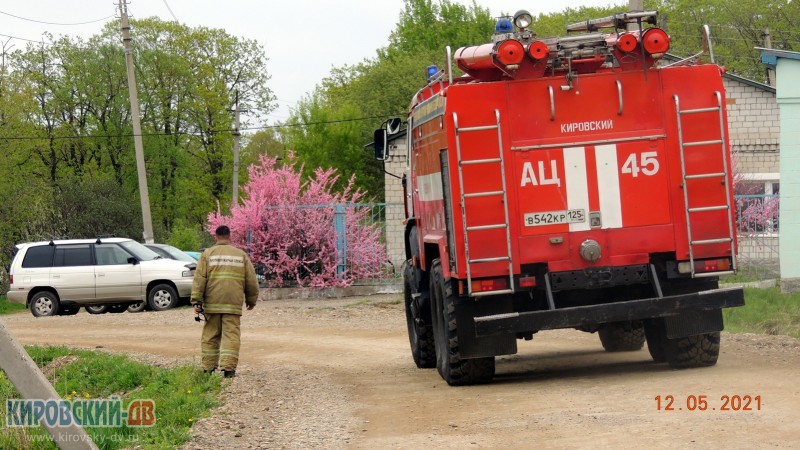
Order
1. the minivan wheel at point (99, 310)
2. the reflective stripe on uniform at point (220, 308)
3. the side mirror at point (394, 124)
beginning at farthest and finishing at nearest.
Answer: the minivan wheel at point (99, 310), the side mirror at point (394, 124), the reflective stripe on uniform at point (220, 308)

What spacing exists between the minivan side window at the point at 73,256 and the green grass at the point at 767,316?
1535 centimetres

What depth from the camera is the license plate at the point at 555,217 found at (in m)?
11.8

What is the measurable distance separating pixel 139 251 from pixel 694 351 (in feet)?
61.7

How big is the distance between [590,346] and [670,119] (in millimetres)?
5870

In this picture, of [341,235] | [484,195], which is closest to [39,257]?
[341,235]

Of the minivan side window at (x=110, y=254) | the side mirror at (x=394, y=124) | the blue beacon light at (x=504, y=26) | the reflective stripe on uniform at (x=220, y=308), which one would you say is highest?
the blue beacon light at (x=504, y=26)

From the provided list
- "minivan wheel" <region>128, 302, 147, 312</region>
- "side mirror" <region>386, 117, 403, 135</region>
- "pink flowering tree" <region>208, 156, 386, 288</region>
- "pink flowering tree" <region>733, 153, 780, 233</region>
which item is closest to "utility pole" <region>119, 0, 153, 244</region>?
"minivan wheel" <region>128, 302, 147, 312</region>

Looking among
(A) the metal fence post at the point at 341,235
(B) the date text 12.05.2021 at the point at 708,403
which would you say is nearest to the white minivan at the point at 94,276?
(A) the metal fence post at the point at 341,235

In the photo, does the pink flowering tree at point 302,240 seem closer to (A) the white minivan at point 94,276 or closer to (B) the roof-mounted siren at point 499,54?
(A) the white minivan at point 94,276

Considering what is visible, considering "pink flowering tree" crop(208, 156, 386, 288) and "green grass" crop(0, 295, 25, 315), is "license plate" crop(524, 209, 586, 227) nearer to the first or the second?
"pink flowering tree" crop(208, 156, 386, 288)

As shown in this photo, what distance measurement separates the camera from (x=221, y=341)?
46.1 ft

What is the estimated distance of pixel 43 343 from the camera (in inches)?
843

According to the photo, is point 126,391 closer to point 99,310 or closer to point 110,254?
point 110,254

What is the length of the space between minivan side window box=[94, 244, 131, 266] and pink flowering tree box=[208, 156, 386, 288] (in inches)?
95.5
